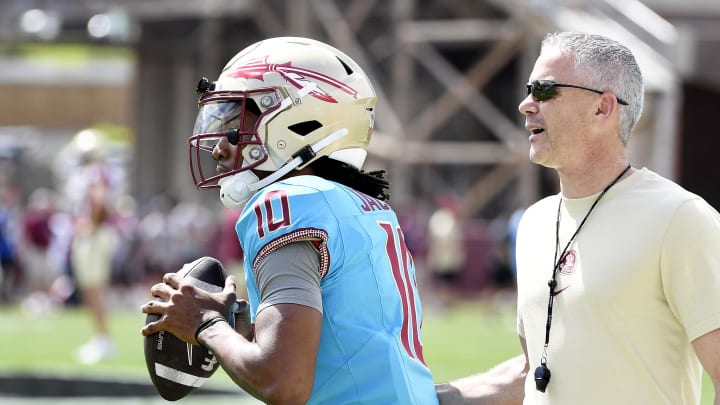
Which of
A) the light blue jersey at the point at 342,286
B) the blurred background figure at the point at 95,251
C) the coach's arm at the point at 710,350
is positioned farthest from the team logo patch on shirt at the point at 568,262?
the blurred background figure at the point at 95,251

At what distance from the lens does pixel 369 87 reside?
3895mm

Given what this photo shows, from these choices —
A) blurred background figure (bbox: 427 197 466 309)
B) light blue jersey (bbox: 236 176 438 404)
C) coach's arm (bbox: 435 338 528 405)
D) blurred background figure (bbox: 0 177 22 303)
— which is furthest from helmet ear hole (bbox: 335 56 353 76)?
blurred background figure (bbox: 0 177 22 303)

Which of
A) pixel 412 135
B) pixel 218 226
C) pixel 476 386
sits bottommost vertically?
pixel 218 226

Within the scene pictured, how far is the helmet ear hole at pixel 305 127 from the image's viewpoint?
3.72m

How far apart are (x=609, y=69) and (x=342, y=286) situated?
1.02 metres

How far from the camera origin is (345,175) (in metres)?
3.78

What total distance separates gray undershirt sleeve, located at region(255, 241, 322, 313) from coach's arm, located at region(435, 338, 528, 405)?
664mm

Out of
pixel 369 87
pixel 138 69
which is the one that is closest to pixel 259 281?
pixel 369 87

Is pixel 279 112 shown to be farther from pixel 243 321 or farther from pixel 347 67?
pixel 243 321

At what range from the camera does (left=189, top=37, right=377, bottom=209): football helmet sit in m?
3.71

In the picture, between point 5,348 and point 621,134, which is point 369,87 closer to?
point 621,134

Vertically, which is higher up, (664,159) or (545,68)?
(545,68)

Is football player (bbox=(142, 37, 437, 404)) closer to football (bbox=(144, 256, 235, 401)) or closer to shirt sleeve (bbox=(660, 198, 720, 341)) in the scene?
football (bbox=(144, 256, 235, 401))

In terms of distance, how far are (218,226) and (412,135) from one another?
3919 millimetres
